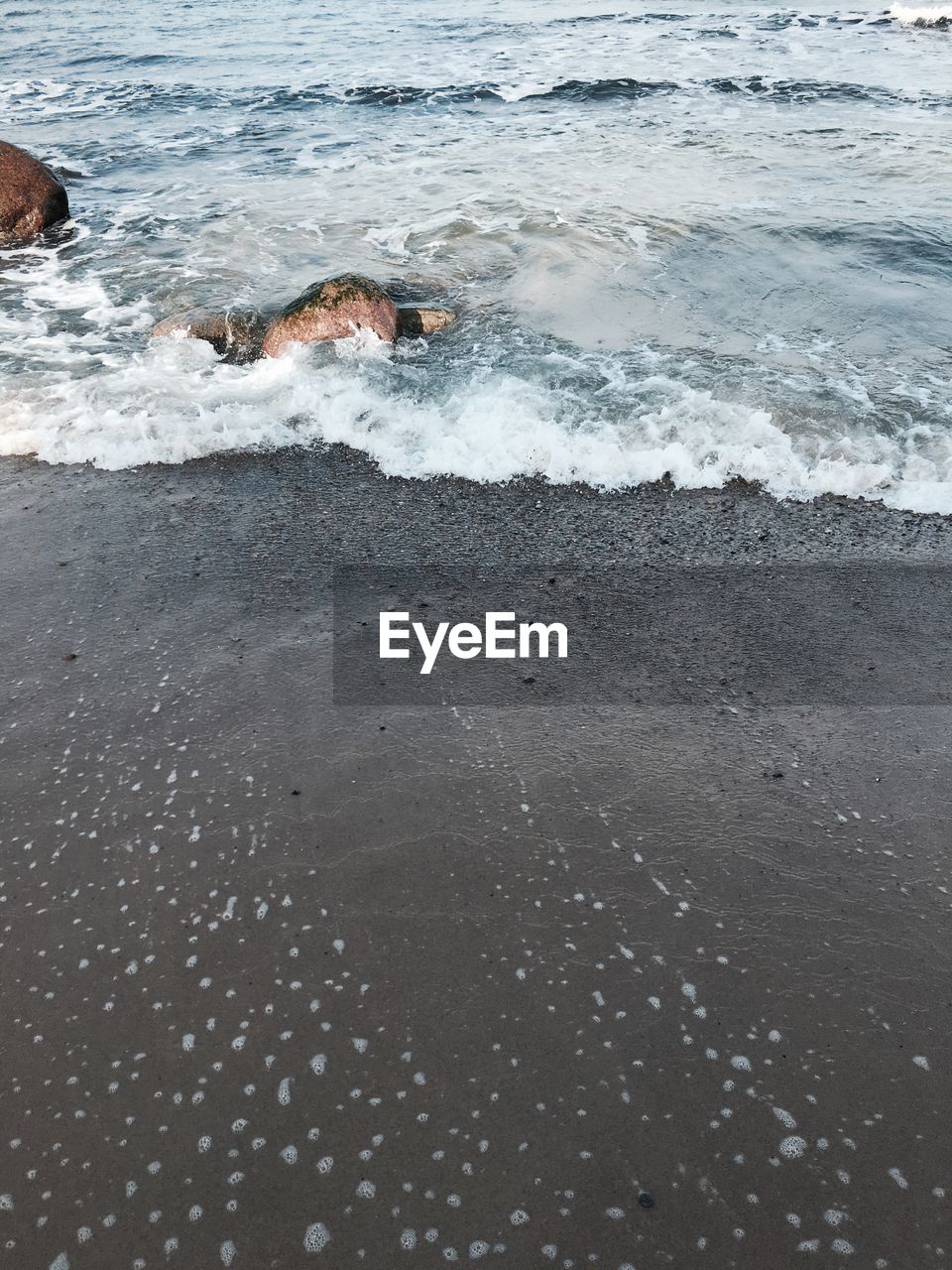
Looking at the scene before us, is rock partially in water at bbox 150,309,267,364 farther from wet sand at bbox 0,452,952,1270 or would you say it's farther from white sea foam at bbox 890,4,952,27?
white sea foam at bbox 890,4,952,27

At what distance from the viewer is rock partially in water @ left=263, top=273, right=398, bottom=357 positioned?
722cm

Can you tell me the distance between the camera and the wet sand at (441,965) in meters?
2.30

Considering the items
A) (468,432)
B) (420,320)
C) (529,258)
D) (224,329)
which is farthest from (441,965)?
(529,258)

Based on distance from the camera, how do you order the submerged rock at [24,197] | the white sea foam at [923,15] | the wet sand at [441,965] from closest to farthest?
the wet sand at [441,965]
the submerged rock at [24,197]
the white sea foam at [923,15]

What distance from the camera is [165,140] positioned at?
14.5m

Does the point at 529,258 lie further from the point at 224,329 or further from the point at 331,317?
the point at 224,329

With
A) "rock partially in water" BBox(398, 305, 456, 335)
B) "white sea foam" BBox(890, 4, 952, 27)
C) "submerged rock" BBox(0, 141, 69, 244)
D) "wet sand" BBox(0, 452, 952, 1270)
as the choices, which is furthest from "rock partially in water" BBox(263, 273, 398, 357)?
"white sea foam" BBox(890, 4, 952, 27)

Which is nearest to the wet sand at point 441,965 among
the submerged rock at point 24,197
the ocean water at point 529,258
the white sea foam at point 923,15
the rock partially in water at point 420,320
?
the ocean water at point 529,258

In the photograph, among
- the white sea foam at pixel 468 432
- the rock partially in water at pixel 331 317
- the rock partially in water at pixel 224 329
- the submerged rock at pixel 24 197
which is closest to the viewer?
the white sea foam at pixel 468 432

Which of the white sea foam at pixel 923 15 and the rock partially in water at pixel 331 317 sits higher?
the white sea foam at pixel 923 15

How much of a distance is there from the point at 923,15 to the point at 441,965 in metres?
27.7

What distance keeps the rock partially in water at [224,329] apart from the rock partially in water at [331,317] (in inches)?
9.6

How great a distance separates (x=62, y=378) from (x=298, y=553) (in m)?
3.45

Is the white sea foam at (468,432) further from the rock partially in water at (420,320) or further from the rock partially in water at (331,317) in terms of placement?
the rock partially in water at (420,320)
